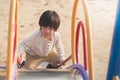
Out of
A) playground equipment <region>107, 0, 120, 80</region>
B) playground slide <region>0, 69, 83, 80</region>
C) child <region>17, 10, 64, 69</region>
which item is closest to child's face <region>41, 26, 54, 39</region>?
child <region>17, 10, 64, 69</region>

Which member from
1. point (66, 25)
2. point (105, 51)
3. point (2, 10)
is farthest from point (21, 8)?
point (105, 51)

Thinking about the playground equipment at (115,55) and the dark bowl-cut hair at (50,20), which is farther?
the dark bowl-cut hair at (50,20)

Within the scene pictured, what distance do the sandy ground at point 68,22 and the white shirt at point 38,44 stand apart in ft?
2.22

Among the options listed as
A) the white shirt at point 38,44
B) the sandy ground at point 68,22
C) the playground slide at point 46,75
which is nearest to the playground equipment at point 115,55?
the playground slide at point 46,75

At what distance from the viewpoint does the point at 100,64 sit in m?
2.94

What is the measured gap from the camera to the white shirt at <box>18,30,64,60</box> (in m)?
2.12

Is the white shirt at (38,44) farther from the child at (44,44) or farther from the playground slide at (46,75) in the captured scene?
the playground slide at (46,75)

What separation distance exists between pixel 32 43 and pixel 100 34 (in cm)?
150

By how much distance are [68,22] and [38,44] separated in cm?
155

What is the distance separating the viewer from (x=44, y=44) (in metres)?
2.15

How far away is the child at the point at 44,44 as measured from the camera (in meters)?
2.06

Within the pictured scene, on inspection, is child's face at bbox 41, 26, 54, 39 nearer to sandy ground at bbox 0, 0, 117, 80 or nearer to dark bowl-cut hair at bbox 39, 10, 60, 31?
dark bowl-cut hair at bbox 39, 10, 60, 31

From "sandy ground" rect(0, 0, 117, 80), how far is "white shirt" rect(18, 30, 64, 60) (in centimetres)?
68

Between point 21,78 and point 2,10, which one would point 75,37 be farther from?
point 2,10
